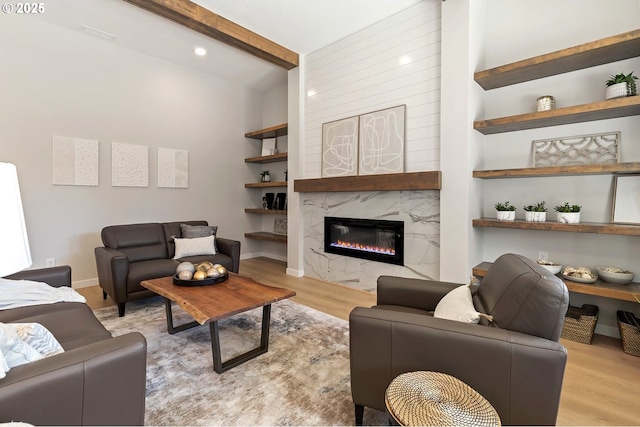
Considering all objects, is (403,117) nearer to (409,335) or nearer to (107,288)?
(409,335)

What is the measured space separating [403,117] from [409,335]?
2710mm

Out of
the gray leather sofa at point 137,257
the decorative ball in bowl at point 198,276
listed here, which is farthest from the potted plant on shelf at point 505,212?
the gray leather sofa at point 137,257

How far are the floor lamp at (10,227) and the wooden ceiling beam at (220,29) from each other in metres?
3.02

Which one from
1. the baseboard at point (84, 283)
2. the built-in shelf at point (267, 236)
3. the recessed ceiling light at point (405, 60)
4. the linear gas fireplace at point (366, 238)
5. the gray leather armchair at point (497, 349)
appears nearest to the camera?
the gray leather armchair at point (497, 349)

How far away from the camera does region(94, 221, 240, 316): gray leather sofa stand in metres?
2.89

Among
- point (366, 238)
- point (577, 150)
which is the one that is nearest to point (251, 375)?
point (366, 238)

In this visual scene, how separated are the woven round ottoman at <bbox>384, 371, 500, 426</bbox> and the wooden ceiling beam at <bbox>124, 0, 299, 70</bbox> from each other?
391 centimetres

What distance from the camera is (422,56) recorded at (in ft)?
10.6

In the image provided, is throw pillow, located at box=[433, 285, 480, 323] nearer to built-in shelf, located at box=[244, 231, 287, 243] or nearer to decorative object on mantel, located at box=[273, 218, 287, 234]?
built-in shelf, located at box=[244, 231, 287, 243]

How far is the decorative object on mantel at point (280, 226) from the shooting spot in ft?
17.8

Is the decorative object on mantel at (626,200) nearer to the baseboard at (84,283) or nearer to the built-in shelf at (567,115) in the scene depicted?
the built-in shelf at (567,115)

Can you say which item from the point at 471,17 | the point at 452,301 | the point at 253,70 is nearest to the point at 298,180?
the point at 253,70

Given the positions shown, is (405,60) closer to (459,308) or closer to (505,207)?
(505,207)

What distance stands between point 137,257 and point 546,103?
4.62m
